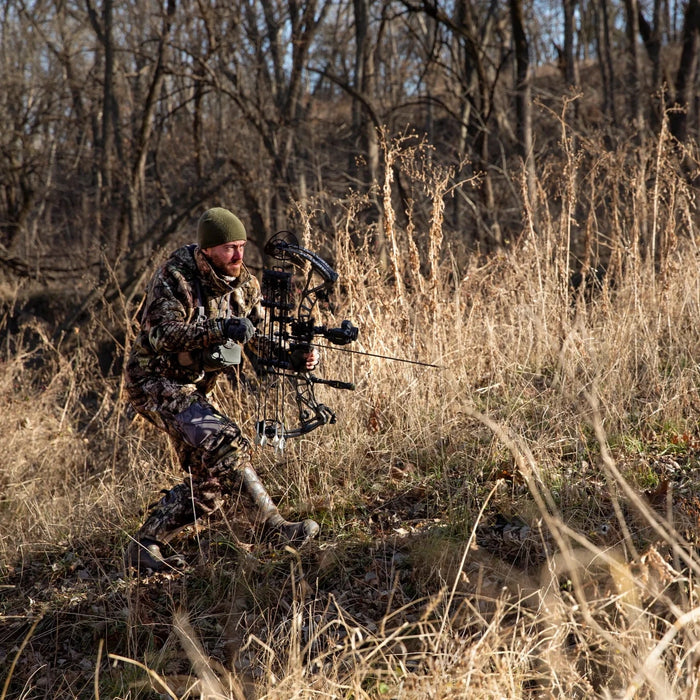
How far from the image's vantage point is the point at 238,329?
419cm

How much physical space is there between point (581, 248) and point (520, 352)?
22.8ft

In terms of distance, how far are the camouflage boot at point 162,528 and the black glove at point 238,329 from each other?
3.44ft

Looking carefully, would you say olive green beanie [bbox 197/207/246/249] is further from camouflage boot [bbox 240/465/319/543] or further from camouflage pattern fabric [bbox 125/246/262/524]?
camouflage boot [bbox 240/465/319/543]

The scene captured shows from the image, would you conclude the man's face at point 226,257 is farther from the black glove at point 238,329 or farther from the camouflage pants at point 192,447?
the camouflage pants at point 192,447

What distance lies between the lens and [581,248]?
502 inches

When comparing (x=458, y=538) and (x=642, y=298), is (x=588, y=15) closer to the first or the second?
(x=642, y=298)

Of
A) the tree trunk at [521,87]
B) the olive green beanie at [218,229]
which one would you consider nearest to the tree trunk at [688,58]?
the tree trunk at [521,87]

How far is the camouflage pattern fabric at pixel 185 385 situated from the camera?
4.55 metres

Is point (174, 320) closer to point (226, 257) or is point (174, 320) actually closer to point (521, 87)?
point (226, 257)

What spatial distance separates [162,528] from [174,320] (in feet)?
3.98

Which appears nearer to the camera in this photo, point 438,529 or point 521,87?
point 438,529

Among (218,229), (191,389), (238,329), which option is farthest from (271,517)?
(218,229)

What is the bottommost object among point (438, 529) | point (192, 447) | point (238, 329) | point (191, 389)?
point (438, 529)

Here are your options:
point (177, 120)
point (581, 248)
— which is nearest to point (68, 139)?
point (177, 120)
